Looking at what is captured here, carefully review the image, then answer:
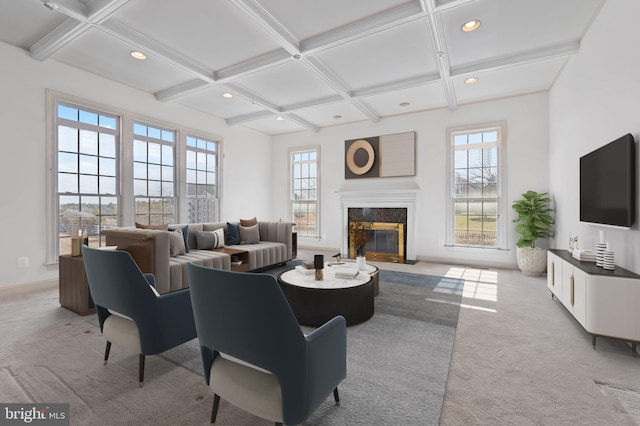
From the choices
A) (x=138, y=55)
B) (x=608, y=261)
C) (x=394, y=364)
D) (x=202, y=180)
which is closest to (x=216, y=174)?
(x=202, y=180)

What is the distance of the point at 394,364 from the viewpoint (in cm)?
205

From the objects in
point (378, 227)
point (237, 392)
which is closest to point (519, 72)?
point (378, 227)

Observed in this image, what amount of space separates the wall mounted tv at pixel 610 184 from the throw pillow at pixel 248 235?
457 centimetres

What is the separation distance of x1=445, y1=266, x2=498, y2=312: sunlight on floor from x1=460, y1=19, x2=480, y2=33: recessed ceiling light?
3118mm

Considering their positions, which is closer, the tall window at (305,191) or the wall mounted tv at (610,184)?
the wall mounted tv at (610,184)

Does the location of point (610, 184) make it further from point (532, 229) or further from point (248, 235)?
point (248, 235)

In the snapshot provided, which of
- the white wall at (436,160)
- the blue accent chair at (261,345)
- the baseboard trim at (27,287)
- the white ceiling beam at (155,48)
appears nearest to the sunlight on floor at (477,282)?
the white wall at (436,160)

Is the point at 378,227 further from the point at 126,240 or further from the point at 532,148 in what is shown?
the point at 126,240

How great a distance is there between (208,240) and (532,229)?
5164 millimetres

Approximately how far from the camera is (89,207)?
4.48m

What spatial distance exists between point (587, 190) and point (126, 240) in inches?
202

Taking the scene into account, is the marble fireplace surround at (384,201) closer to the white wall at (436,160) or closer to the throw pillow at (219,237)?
the white wall at (436,160)

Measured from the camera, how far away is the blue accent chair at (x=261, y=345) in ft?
3.71

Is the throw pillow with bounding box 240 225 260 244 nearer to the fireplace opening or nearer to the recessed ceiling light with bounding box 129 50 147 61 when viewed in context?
the fireplace opening
